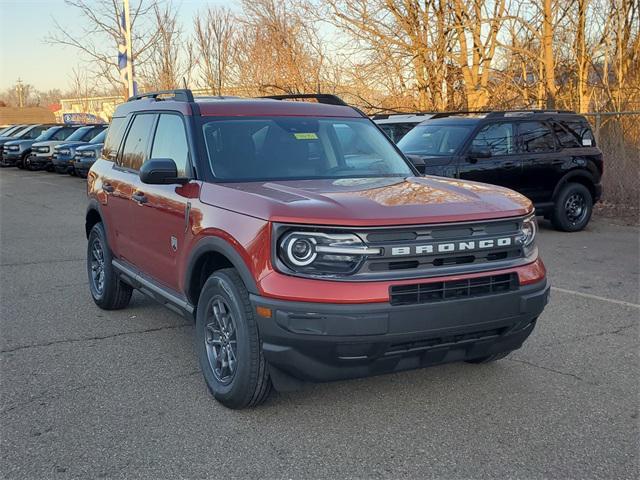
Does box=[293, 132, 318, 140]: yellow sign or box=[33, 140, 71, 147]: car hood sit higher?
box=[293, 132, 318, 140]: yellow sign

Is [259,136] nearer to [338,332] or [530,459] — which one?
[338,332]

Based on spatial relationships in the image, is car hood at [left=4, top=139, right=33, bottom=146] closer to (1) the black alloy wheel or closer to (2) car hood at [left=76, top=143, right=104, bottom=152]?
(2) car hood at [left=76, top=143, right=104, bottom=152]

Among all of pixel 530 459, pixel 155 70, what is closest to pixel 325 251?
pixel 530 459

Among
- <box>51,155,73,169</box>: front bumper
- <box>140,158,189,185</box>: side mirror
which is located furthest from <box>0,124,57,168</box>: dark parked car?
<box>140,158,189,185</box>: side mirror

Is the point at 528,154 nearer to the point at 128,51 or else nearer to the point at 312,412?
the point at 312,412

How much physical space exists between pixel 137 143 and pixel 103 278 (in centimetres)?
136

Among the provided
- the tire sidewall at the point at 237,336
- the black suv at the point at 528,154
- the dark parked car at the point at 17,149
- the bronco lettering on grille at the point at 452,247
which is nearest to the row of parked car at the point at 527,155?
the black suv at the point at 528,154

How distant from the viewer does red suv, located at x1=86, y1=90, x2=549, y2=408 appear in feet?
11.5

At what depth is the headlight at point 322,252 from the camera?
354 cm

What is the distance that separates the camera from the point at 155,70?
94.4ft

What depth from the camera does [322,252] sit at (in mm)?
3549

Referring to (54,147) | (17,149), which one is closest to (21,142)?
(17,149)

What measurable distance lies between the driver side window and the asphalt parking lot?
4784 mm

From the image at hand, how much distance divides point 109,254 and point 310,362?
3189mm
